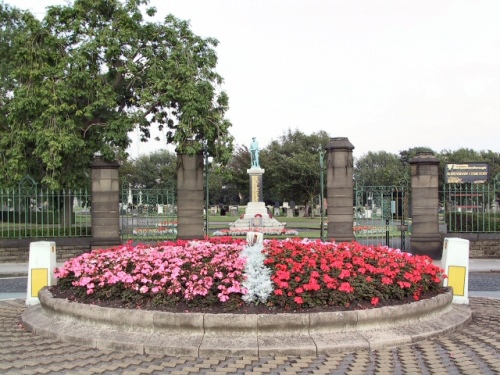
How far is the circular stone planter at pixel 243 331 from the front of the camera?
20.0ft

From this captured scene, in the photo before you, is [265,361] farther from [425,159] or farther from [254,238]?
[425,159]

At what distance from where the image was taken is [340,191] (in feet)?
52.1

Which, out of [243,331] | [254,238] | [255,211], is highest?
[254,238]

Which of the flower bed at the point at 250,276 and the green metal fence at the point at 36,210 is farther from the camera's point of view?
the green metal fence at the point at 36,210

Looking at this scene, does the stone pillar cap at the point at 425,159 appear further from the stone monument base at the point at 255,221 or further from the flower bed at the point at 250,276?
the stone monument base at the point at 255,221

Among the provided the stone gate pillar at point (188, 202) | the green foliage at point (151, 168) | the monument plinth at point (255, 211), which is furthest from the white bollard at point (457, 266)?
the green foliage at point (151, 168)

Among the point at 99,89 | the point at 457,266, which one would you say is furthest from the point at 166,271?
the point at 99,89

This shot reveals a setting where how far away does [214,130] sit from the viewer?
59.5 ft

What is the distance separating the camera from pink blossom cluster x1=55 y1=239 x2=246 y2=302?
6945 mm

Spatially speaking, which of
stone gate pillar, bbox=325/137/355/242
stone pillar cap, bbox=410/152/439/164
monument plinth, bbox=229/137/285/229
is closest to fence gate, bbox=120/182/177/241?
stone gate pillar, bbox=325/137/355/242

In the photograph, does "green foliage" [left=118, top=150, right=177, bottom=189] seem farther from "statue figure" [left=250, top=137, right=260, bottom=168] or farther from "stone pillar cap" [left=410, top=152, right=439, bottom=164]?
"stone pillar cap" [left=410, top=152, right=439, bottom=164]

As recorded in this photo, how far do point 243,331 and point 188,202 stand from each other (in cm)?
1027

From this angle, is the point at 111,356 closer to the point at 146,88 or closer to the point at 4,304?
the point at 4,304

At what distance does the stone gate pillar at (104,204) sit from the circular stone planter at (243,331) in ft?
30.3
